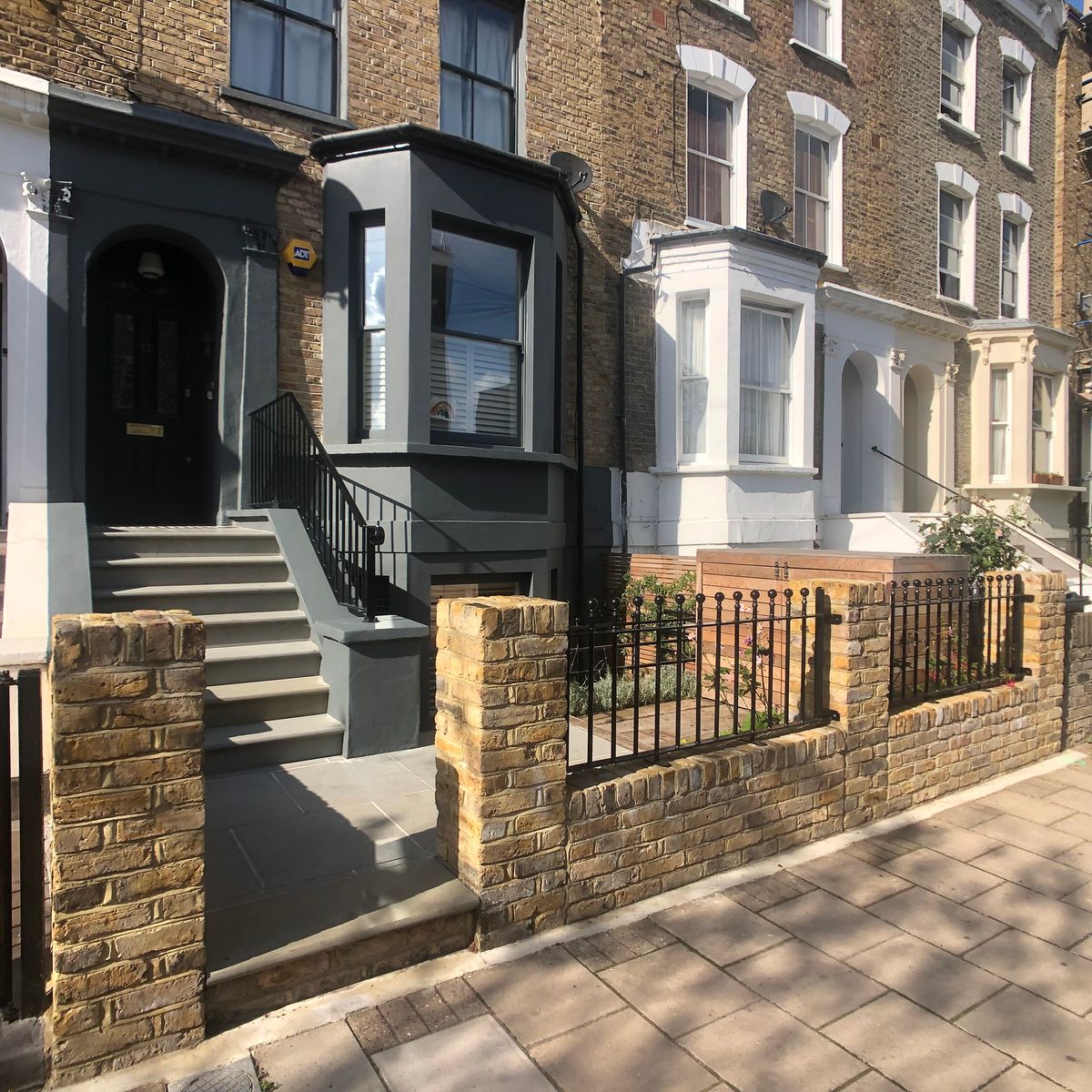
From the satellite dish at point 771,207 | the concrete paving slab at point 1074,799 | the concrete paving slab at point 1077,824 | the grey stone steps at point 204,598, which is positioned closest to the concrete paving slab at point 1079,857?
the concrete paving slab at point 1077,824

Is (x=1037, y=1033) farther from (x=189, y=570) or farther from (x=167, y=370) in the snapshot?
(x=167, y=370)

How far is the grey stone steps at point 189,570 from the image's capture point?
5.54 metres

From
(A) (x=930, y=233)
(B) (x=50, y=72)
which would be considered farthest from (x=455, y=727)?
(A) (x=930, y=233)

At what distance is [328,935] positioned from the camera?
2912 millimetres

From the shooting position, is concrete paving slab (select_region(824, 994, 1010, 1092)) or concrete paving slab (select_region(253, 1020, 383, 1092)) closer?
concrete paving slab (select_region(253, 1020, 383, 1092))

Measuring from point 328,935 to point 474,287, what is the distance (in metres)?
6.10

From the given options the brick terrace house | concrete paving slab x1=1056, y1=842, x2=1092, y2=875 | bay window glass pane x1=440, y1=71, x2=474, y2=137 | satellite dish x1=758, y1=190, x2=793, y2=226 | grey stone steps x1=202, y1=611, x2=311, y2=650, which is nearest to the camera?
concrete paving slab x1=1056, y1=842, x2=1092, y2=875

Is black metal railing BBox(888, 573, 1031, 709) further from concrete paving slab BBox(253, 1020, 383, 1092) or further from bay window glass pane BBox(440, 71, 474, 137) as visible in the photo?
bay window glass pane BBox(440, 71, 474, 137)

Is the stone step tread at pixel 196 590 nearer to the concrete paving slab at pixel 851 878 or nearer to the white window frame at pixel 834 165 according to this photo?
the concrete paving slab at pixel 851 878

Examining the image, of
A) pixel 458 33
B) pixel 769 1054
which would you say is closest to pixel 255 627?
pixel 769 1054

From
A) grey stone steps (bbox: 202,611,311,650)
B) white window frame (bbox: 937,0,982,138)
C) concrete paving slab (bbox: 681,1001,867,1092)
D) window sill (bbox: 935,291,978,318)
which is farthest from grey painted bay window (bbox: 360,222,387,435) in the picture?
white window frame (bbox: 937,0,982,138)

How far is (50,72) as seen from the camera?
6.35 meters

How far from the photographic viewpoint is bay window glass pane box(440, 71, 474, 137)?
27.7 feet

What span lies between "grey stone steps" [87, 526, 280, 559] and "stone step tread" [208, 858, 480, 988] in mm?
3517
